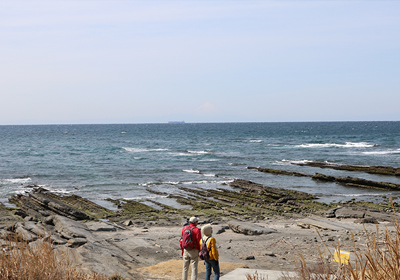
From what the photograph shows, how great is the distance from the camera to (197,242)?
816cm

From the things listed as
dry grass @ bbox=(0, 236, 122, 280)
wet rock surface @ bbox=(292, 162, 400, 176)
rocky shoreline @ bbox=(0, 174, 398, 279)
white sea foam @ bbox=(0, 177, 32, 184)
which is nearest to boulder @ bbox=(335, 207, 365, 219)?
rocky shoreline @ bbox=(0, 174, 398, 279)

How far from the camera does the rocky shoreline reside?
1056 centimetres

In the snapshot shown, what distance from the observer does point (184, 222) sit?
10.3 m

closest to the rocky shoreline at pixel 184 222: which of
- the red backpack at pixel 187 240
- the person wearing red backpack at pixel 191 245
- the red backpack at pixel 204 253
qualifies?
the person wearing red backpack at pixel 191 245

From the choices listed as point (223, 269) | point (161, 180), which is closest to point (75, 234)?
point (223, 269)

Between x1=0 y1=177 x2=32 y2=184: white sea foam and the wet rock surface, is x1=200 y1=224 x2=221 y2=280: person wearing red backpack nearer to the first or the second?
x1=0 y1=177 x2=32 y2=184: white sea foam

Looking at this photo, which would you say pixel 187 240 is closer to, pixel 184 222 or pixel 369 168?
pixel 184 222

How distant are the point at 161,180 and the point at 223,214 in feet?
40.0

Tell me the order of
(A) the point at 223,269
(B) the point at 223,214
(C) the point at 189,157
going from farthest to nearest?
(C) the point at 189,157 < (B) the point at 223,214 < (A) the point at 223,269

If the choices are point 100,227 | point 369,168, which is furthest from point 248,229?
point 369,168

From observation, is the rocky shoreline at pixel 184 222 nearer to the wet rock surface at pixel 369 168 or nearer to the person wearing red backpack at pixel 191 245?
the person wearing red backpack at pixel 191 245

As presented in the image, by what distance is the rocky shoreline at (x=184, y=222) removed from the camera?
1056 centimetres

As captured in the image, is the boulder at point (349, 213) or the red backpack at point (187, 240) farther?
the boulder at point (349, 213)

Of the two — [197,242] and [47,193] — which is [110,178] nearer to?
[47,193]
